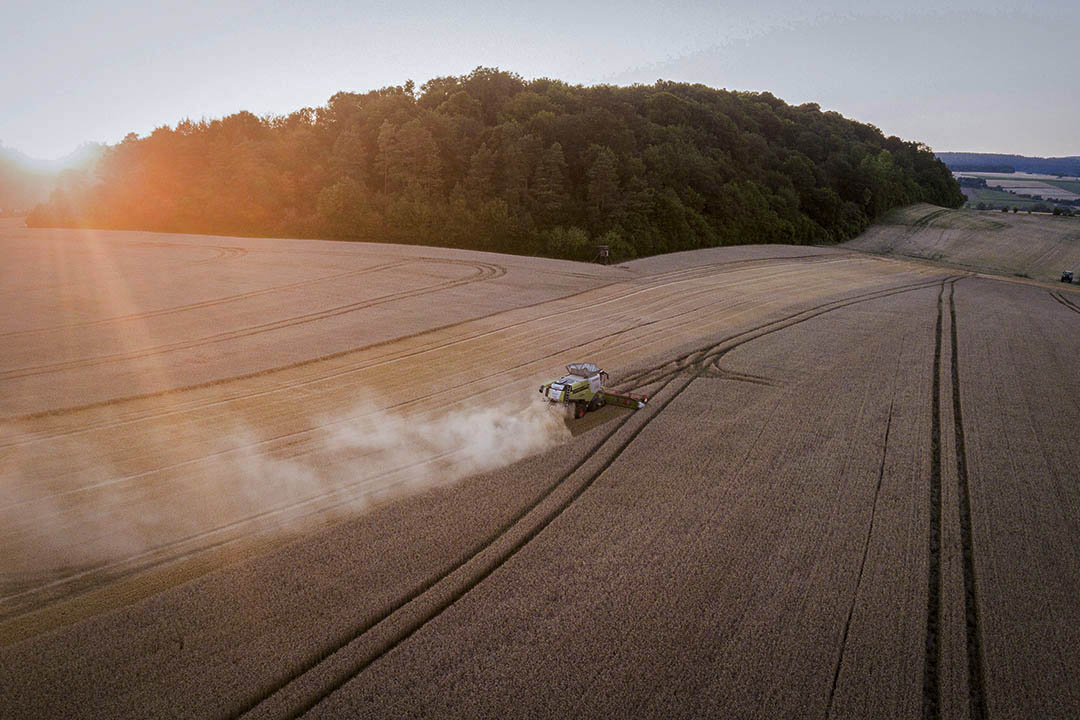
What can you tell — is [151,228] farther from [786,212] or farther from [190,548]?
[786,212]

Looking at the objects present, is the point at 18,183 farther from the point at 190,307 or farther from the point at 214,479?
the point at 214,479

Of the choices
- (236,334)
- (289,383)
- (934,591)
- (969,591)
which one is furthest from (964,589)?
(236,334)

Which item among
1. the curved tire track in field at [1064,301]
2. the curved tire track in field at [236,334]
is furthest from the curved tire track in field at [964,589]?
the curved tire track in field at [1064,301]

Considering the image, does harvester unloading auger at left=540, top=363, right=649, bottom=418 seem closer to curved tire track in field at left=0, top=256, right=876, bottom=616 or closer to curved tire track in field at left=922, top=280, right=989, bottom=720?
curved tire track in field at left=0, top=256, right=876, bottom=616

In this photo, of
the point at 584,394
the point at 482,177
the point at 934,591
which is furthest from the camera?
the point at 482,177

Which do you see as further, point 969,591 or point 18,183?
point 18,183

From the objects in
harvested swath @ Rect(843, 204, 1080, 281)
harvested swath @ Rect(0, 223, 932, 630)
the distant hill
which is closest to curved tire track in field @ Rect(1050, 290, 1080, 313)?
harvested swath @ Rect(843, 204, 1080, 281)

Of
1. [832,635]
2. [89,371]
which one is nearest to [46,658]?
[832,635]
